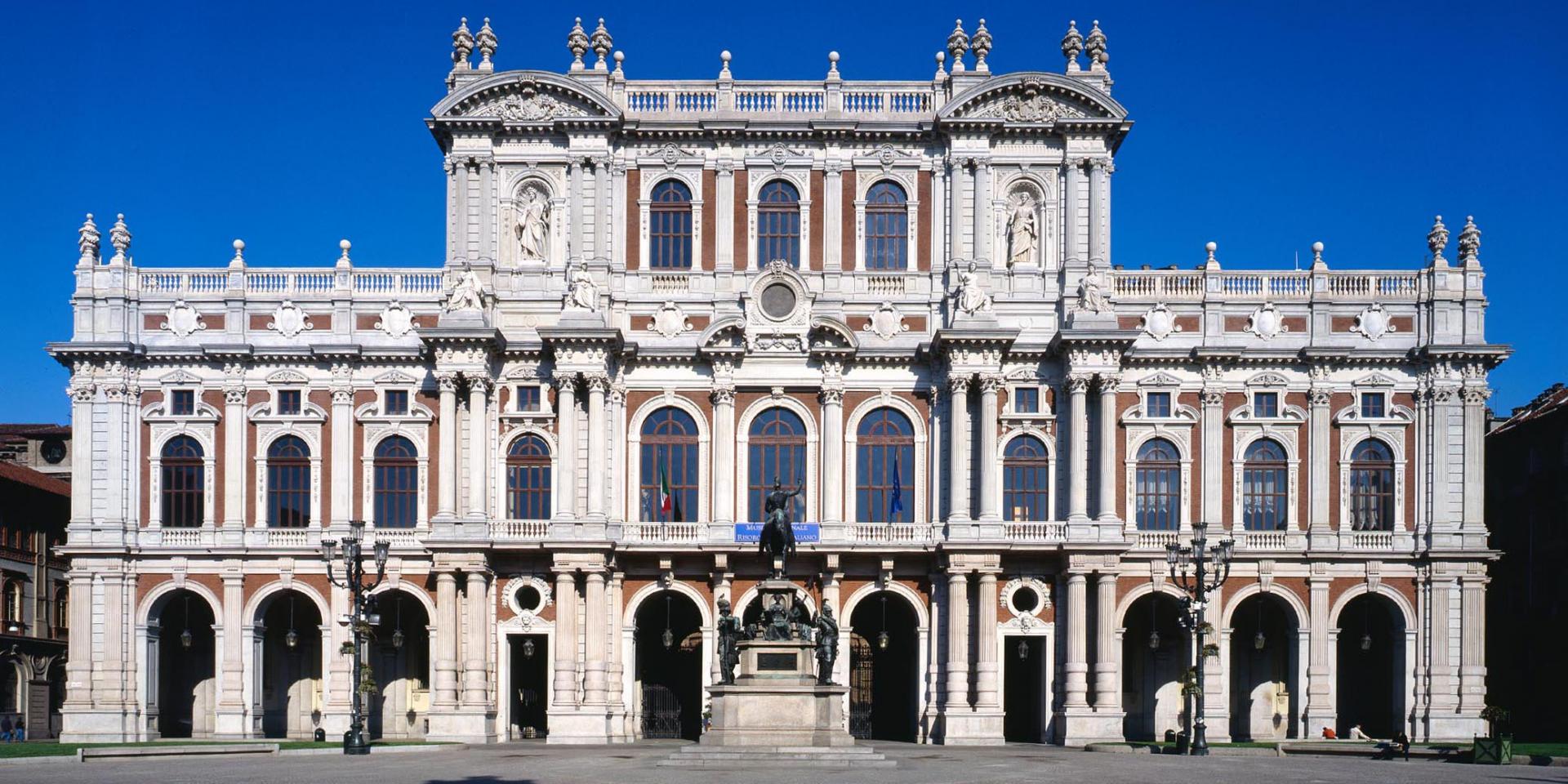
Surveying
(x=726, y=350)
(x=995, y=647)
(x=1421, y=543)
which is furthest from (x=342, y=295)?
(x=1421, y=543)

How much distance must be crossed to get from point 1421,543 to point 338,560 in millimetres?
40578

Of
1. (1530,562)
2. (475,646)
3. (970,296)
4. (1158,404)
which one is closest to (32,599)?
(475,646)

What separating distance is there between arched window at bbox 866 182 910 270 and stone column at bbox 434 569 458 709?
1991 cm

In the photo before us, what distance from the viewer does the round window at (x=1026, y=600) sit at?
225 ft

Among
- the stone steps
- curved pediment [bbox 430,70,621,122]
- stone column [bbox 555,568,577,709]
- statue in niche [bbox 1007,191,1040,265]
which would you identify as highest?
curved pediment [bbox 430,70,621,122]

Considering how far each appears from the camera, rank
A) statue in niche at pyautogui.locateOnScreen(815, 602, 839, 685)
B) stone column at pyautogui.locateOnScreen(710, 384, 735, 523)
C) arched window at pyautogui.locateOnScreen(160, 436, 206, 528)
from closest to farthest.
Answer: statue in niche at pyautogui.locateOnScreen(815, 602, 839, 685) → stone column at pyautogui.locateOnScreen(710, 384, 735, 523) → arched window at pyautogui.locateOnScreen(160, 436, 206, 528)

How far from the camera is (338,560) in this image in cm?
6844

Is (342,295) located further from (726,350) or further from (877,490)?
(877,490)

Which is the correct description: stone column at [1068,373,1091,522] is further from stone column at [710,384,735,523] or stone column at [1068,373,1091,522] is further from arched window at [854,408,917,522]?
stone column at [710,384,735,523]

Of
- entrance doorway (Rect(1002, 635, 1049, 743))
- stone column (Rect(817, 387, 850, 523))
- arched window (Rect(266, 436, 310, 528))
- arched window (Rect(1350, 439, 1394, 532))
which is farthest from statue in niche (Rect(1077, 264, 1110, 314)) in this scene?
arched window (Rect(266, 436, 310, 528))

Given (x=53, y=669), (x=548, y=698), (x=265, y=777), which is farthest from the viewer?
(x=53, y=669)

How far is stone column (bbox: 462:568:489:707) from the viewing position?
218 feet

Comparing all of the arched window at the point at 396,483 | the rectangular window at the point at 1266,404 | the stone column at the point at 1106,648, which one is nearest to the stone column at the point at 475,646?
the arched window at the point at 396,483

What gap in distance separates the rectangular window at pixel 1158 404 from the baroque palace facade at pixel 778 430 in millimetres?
219
